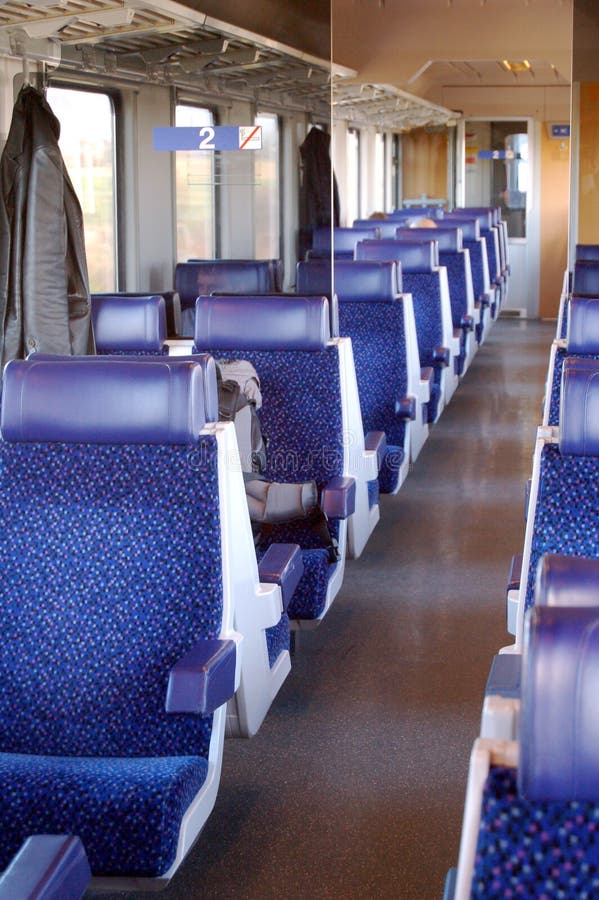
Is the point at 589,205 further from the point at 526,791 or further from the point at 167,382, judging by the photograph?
the point at 526,791

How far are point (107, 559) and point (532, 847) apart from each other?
4.86ft

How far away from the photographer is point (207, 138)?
4613 mm

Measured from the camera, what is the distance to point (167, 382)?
2.46 m

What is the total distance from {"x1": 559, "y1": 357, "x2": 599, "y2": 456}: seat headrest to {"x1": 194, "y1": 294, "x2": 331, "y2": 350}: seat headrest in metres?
1.64

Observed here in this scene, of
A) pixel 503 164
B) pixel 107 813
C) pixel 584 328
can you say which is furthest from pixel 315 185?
pixel 503 164

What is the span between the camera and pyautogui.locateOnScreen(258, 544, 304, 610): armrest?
295cm

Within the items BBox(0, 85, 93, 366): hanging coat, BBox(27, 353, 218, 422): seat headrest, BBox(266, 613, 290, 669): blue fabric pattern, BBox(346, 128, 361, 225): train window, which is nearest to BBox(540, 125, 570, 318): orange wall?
BBox(346, 128, 361, 225): train window

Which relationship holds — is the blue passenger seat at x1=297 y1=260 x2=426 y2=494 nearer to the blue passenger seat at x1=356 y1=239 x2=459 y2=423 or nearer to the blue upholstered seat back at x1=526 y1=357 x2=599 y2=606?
the blue passenger seat at x1=356 y1=239 x2=459 y2=423

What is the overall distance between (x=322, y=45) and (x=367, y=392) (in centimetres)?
151

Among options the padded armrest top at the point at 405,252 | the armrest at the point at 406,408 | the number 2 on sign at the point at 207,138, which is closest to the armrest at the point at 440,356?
the padded armrest top at the point at 405,252

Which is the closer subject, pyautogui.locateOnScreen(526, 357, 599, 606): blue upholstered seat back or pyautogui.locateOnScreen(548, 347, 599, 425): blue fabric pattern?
pyautogui.locateOnScreen(526, 357, 599, 606): blue upholstered seat back

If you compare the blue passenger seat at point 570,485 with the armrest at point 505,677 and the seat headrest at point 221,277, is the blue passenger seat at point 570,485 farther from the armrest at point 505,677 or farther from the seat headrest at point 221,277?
the seat headrest at point 221,277

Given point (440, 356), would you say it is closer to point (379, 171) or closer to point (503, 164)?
point (379, 171)

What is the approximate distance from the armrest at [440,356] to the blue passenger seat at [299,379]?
8.56ft
